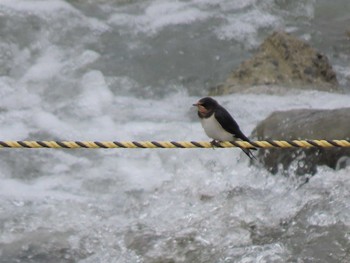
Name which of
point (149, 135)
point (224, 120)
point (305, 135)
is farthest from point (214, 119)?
point (149, 135)

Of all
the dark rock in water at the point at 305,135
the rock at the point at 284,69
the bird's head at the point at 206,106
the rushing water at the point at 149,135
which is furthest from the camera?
the rock at the point at 284,69

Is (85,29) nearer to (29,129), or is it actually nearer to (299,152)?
(29,129)

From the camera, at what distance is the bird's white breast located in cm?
529

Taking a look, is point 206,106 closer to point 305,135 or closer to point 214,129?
point 214,129

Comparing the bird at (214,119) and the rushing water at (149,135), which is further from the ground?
the bird at (214,119)

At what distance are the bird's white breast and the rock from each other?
3.38 meters

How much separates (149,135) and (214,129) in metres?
2.97

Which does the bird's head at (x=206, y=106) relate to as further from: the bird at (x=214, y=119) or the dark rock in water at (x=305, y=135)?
the dark rock in water at (x=305, y=135)

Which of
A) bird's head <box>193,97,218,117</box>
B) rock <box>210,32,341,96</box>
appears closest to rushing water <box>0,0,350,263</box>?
rock <box>210,32,341,96</box>

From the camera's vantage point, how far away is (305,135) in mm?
6277

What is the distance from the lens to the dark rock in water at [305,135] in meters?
6.11

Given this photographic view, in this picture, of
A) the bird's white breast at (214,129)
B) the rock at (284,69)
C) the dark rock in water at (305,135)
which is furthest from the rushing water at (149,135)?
the bird's white breast at (214,129)

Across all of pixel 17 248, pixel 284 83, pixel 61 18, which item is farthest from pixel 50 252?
pixel 61 18

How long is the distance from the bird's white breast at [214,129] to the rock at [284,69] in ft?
11.1
